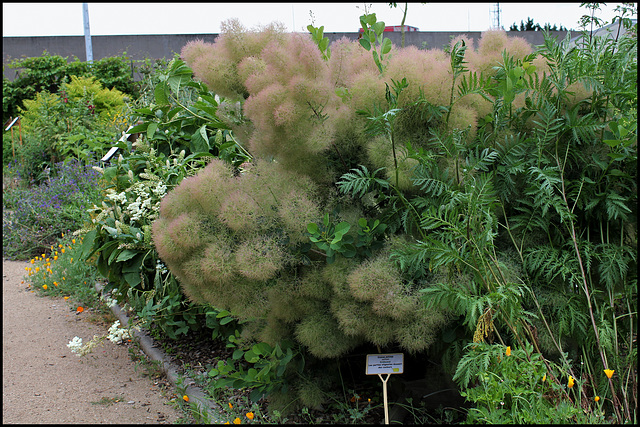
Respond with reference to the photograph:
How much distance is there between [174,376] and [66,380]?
2.08ft

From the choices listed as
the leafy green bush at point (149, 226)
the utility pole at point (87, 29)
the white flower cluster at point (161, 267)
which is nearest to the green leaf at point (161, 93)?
the leafy green bush at point (149, 226)

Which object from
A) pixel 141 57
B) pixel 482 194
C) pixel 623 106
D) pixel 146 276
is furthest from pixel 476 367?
pixel 141 57

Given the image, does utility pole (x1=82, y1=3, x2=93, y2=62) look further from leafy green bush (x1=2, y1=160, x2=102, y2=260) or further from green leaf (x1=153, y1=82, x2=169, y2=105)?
green leaf (x1=153, y1=82, x2=169, y2=105)

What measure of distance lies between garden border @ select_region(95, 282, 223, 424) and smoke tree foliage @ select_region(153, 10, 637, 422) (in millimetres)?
A: 649

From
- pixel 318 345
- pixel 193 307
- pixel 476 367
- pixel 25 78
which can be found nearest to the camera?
pixel 476 367

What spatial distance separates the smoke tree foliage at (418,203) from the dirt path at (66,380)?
919mm

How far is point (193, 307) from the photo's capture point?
3.19m

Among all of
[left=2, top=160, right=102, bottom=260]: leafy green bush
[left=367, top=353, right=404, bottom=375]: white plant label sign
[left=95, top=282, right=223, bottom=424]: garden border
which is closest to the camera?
[left=367, top=353, right=404, bottom=375]: white plant label sign

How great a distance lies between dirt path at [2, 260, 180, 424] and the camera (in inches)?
100

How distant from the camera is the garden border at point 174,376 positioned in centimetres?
247

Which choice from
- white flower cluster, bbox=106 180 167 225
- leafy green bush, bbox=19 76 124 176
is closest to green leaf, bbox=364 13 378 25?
white flower cluster, bbox=106 180 167 225

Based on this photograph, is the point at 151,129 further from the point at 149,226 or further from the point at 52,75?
the point at 52,75

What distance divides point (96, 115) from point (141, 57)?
6113mm

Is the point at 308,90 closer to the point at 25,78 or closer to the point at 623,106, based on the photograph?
the point at 623,106
